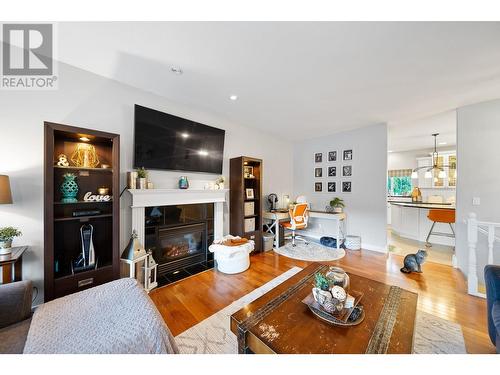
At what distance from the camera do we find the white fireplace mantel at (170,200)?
2.27 m

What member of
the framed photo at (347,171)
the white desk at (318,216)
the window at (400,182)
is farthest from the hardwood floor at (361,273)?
the window at (400,182)

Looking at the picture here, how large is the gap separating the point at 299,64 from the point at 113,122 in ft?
7.34

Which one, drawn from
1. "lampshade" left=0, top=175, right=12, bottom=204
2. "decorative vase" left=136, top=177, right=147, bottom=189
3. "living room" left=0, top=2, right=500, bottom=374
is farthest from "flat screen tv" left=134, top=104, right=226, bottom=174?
"lampshade" left=0, top=175, right=12, bottom=204

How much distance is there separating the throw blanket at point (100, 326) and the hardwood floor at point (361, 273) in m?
0.73

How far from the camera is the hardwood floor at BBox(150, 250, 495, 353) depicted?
5.55 ft

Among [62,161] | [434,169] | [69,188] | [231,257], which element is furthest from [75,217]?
[434,169]

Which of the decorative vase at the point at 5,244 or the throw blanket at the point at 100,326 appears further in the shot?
the decorative vase at the point at 5,244

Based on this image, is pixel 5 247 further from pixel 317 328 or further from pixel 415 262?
pixel 415 262

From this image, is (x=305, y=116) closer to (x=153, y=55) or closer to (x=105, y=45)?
(x=153, y=55)

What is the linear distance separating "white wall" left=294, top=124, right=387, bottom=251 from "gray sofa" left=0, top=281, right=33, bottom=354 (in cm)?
461

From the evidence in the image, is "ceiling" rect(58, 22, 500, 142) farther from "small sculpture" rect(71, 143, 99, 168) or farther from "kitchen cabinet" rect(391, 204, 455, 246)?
"kitchen cabinet" rect(391, 204, 455, 246)

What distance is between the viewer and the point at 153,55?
179 centimetres
